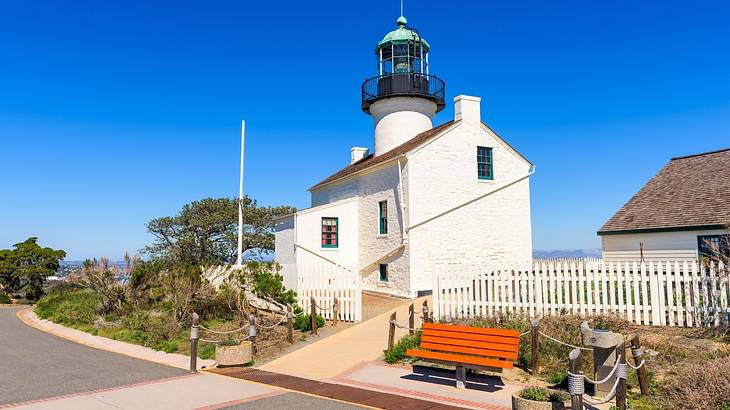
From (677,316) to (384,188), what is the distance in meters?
11.6

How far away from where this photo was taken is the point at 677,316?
1077cm

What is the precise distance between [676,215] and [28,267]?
→ 1322 inches

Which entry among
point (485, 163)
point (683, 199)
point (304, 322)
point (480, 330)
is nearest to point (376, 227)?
point (485, 163)

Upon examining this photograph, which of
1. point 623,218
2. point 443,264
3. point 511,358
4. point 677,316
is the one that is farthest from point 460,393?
point 623,218

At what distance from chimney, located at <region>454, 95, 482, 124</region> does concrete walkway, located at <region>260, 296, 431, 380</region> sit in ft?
29.9

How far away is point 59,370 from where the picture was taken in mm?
10281

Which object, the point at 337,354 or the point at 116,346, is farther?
the point at 116,346

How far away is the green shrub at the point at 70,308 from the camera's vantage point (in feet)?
57.7

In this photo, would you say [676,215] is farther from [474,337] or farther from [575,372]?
[575,372]

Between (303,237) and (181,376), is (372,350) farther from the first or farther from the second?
(303,237)

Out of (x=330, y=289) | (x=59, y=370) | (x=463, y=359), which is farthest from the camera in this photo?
(x=330, y=289)

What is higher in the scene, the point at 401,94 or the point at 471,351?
the point at 401,94

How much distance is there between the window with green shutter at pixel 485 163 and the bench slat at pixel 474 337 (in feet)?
40.3

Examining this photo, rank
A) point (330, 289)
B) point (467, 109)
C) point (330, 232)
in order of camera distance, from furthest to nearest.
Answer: point (330, 232) < point (467, 109) < point (330, 289)
